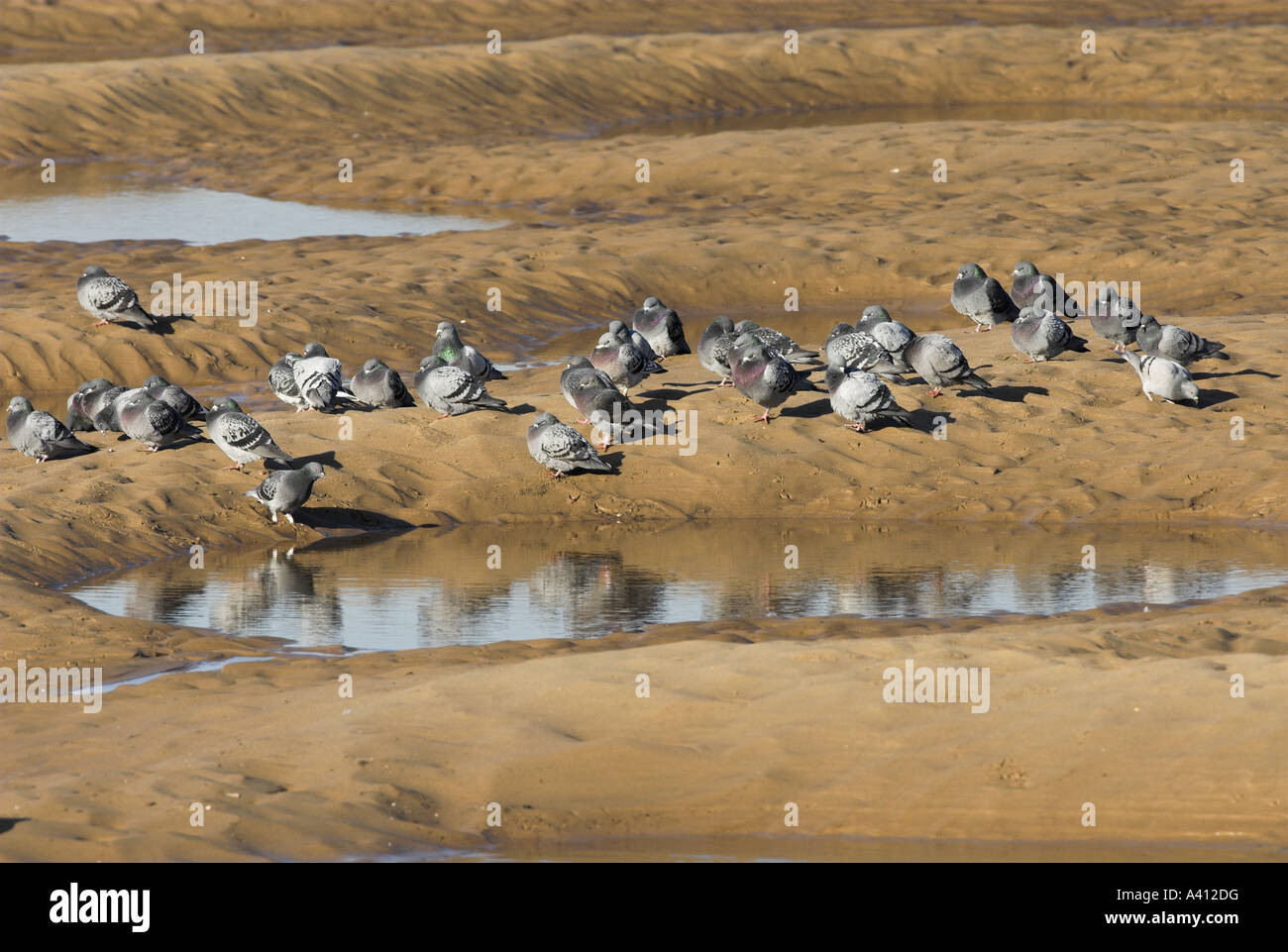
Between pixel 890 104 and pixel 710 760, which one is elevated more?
pixel 890 104

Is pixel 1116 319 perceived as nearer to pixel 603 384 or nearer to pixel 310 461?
pixel 603 384

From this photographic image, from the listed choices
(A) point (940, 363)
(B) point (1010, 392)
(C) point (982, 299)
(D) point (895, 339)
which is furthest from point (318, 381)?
(C) point (982, 299)

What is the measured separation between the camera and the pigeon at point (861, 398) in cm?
1348

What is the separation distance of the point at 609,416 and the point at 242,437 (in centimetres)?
292

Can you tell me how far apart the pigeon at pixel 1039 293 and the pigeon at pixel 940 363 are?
2683 millimetres

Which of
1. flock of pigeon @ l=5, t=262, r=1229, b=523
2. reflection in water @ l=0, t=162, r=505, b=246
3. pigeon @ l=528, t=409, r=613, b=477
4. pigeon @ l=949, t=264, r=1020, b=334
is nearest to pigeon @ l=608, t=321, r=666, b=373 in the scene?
flock of pigeon @ l=5, t=262, r=1229, b=523

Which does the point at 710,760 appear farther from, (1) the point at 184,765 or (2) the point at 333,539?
(2) the point at 333,539

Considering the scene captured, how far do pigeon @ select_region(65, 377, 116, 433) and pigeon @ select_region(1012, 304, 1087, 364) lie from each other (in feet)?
26.3

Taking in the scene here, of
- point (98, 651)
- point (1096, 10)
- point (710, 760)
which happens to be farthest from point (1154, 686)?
point (1096, 10)

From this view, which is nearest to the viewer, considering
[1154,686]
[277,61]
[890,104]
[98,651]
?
[1154,686]

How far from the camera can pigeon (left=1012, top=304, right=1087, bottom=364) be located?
15.0m

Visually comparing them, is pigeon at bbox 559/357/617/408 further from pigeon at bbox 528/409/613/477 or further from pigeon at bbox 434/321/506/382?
pigeon at bbox 434/321/506/382

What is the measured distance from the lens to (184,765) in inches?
299
